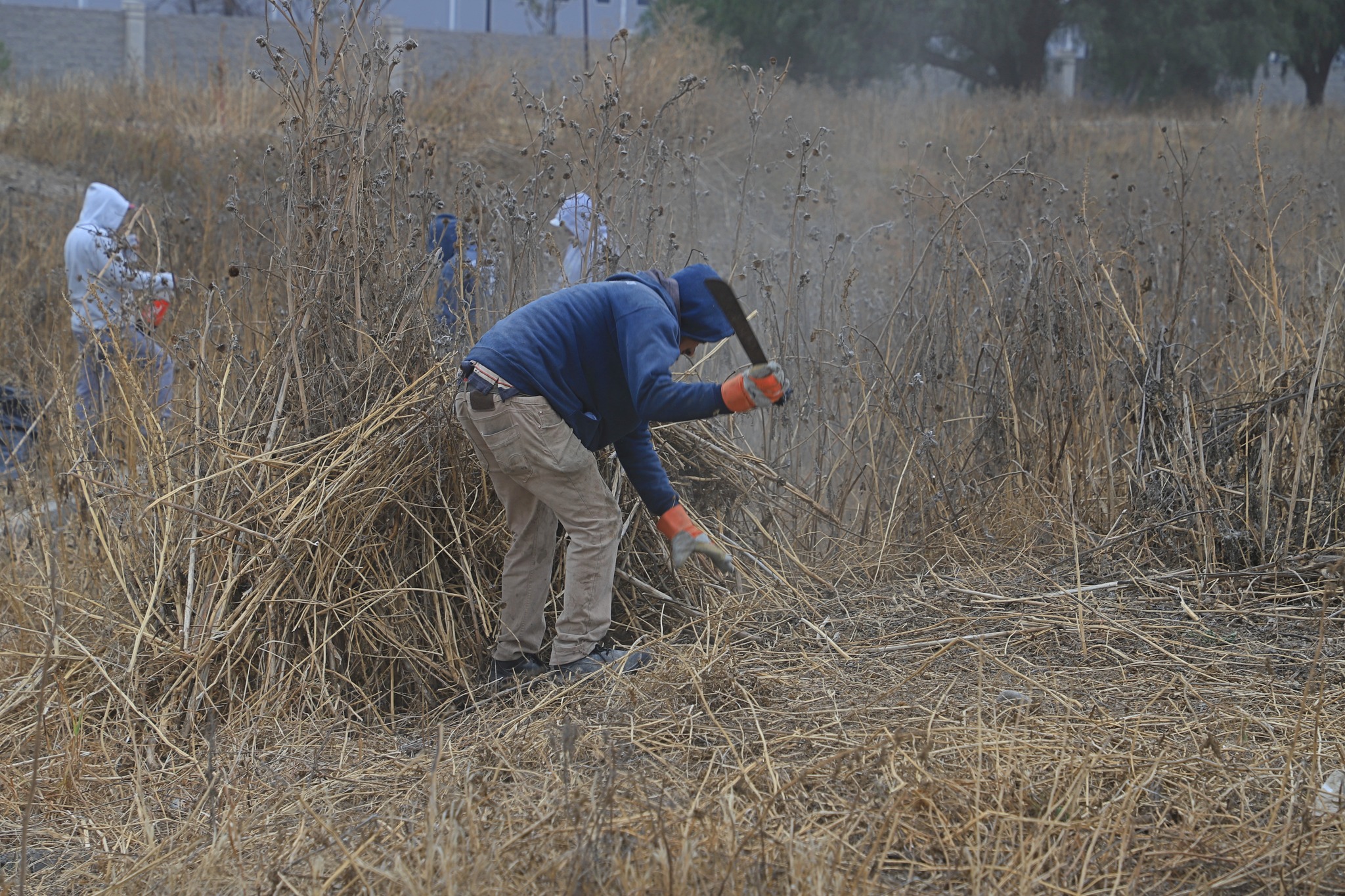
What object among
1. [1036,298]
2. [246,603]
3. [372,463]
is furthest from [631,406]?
[1036,298]

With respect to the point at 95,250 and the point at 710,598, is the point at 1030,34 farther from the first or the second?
the point at 710,598

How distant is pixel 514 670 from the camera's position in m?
3.55

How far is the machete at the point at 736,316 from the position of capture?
3.05 meters

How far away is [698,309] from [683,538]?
26.9 inches

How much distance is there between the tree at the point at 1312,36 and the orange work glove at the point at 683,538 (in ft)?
71.2

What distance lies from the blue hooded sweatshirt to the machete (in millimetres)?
141

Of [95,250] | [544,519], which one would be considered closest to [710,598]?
[544,519]

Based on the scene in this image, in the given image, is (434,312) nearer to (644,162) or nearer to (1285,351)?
(644,162)

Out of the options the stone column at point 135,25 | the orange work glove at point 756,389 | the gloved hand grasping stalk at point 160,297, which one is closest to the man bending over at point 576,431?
the orange work glove at point 756,389

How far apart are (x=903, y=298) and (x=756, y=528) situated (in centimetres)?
121

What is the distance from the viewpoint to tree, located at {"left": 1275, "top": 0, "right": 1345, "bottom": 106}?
20609 millimetres

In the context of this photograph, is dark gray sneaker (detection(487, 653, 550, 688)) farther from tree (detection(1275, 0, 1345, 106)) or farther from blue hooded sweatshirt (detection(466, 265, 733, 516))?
tree (detection(1275, 0, 1345, 106))

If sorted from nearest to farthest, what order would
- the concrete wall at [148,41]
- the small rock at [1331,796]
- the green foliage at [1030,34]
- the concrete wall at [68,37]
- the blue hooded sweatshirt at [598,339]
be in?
the small rock at [1331,796] < the blue hooded sweatshirt at [598,339] < the green foliage at [1030,34] < the concrete wall at [148,41] < the concrete wall at [68,37]

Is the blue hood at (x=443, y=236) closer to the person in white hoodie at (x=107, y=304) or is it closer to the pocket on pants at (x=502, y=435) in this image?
the pocket on pants at (x=502, y=435)
